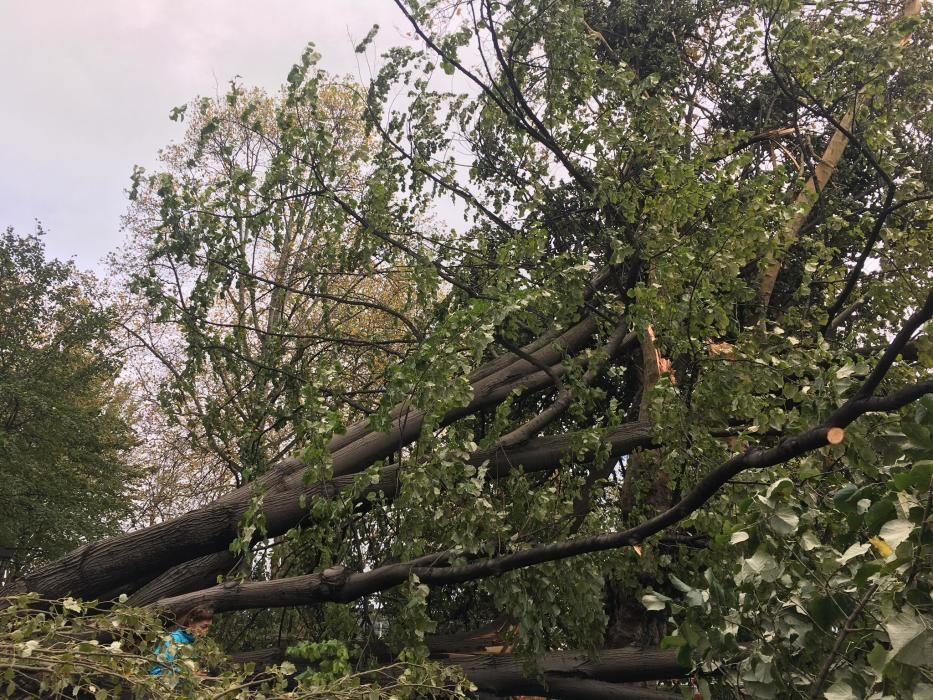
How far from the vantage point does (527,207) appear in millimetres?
6500

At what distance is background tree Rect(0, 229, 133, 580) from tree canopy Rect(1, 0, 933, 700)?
741 cm

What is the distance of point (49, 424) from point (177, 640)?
41.0 ft

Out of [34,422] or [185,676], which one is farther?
[34,422]

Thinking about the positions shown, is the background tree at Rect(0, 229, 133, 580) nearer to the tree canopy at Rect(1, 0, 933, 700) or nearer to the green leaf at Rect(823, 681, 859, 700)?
the tree canopy at Rect(1, 0, 933, 700)

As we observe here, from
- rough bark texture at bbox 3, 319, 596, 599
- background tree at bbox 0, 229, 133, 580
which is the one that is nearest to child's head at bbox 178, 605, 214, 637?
rough bark texture at bbox 3, 319, 596, 599

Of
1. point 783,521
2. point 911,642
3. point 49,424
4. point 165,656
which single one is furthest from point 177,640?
point 49,424

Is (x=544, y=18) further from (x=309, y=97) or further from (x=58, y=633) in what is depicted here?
(x=58, y=633)

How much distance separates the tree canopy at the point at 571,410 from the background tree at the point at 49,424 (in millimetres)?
7413

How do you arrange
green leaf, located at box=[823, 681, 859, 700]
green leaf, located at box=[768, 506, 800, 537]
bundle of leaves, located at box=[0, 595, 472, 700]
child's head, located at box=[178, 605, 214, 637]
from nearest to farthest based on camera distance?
green leaf, located at box=[823, 681, 859, 700], green leaf, located at box=[768, 506, 800, 537], bundle of leaves, located at box=[0, 595, 472, 700], child's head, located at box=[178, 605, 214, 637]

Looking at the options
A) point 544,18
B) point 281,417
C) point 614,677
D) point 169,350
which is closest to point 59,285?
point 169,350

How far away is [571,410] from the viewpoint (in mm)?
5965

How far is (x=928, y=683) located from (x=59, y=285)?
55.5ft

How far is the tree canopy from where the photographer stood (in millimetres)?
2785

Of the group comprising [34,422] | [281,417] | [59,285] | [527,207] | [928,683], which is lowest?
[928,683]
